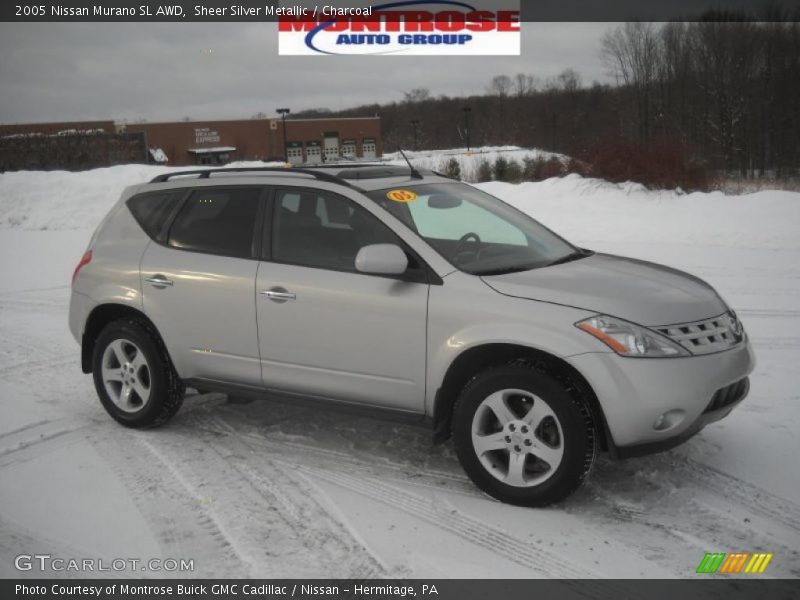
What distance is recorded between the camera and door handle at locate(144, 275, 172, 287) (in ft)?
17.3

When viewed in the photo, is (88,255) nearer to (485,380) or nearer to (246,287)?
(246,287)

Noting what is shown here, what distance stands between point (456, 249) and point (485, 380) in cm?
99

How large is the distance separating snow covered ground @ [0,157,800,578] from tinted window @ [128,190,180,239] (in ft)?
4.79

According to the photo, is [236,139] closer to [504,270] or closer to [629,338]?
[504,270]

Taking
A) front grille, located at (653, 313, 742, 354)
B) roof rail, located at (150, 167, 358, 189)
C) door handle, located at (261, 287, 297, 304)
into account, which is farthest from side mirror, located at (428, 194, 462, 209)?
front grille, located at (653, 313, 742, 354)

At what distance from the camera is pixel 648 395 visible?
376cm

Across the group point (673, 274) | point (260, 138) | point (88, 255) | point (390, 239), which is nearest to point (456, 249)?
point (390, 239)

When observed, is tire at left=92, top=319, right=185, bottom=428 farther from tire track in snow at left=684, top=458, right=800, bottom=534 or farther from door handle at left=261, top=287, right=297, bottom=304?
tire track in snow at left=684, top=458, right=800, bottom=534

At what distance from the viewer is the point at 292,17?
1528cm

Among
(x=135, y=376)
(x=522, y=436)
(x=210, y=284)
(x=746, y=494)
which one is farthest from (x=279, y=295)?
(x=746, y=494)

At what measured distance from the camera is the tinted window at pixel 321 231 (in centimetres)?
464

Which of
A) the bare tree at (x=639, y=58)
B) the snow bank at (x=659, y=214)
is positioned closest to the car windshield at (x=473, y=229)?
the snow bank at (x=659, y=214)

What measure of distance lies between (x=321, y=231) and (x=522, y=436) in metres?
1.80

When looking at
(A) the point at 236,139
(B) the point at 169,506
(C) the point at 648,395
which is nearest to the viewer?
(C) the point at 648,395
